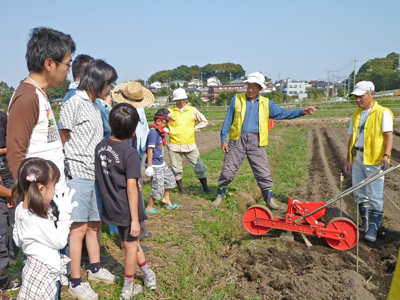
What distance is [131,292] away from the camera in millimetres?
3076

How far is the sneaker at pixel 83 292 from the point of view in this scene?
299 centimetres

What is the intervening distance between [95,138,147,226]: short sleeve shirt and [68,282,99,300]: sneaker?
64 centimetres

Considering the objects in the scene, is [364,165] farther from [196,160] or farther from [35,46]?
[35,46]

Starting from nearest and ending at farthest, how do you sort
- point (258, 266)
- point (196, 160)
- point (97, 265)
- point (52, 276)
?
point (52, 276) < point (97, 265) < point (258, 266) < point (196, 160)

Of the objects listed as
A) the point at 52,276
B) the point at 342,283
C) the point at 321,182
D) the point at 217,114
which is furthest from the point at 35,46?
the point at 217,114

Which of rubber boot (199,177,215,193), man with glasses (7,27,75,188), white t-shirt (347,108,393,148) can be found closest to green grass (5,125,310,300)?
rubber boot (199,177,215,193)

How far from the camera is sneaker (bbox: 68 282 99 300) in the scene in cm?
299

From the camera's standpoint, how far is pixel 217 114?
26.2 meters

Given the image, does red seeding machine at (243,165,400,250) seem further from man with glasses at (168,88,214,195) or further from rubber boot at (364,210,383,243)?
man with glasses at (168,88,214,195)

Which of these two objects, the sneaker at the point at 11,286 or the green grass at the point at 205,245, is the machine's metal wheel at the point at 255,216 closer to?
the green grass at the point at 205,245

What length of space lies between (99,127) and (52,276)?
4.31 feet

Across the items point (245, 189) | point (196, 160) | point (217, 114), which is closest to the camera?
point (196, 160)

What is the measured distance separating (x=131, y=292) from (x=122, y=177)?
3.46ft

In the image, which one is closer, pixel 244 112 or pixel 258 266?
pixel 258 266
